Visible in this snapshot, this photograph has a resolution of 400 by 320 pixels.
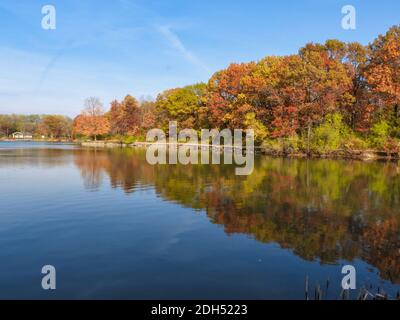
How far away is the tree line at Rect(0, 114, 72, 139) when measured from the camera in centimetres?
16562

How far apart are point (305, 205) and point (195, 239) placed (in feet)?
28.9

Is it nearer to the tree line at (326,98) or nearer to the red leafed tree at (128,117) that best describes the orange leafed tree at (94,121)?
the red leafed tree at (128,117)

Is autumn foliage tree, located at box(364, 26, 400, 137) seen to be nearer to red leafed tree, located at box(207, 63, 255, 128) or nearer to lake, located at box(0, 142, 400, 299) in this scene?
red leafed tree, located at box(207, 63, 255, 128)

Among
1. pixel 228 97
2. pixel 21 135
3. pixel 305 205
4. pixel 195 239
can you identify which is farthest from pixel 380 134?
pixel 21 135

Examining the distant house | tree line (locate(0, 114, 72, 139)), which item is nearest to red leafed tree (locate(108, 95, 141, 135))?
tree line (locate(0, 114, 72, 139))

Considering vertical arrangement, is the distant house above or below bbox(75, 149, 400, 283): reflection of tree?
above

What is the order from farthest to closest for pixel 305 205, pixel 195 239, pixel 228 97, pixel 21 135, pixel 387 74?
pixel 21 135, pixel 228 97, pixel 387 74, pixel 305 205, pixel 195 239

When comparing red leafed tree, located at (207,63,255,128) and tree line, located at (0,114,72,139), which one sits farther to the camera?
tree line, located at (0,114,72,139)

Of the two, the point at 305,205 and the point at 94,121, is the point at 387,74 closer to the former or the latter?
the point at 305,205

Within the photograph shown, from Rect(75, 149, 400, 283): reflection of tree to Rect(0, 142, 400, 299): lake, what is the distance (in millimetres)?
77

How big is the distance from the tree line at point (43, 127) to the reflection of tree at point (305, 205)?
14204 cm

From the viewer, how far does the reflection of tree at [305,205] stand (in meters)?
13.4

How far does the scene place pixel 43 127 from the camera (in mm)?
173000
